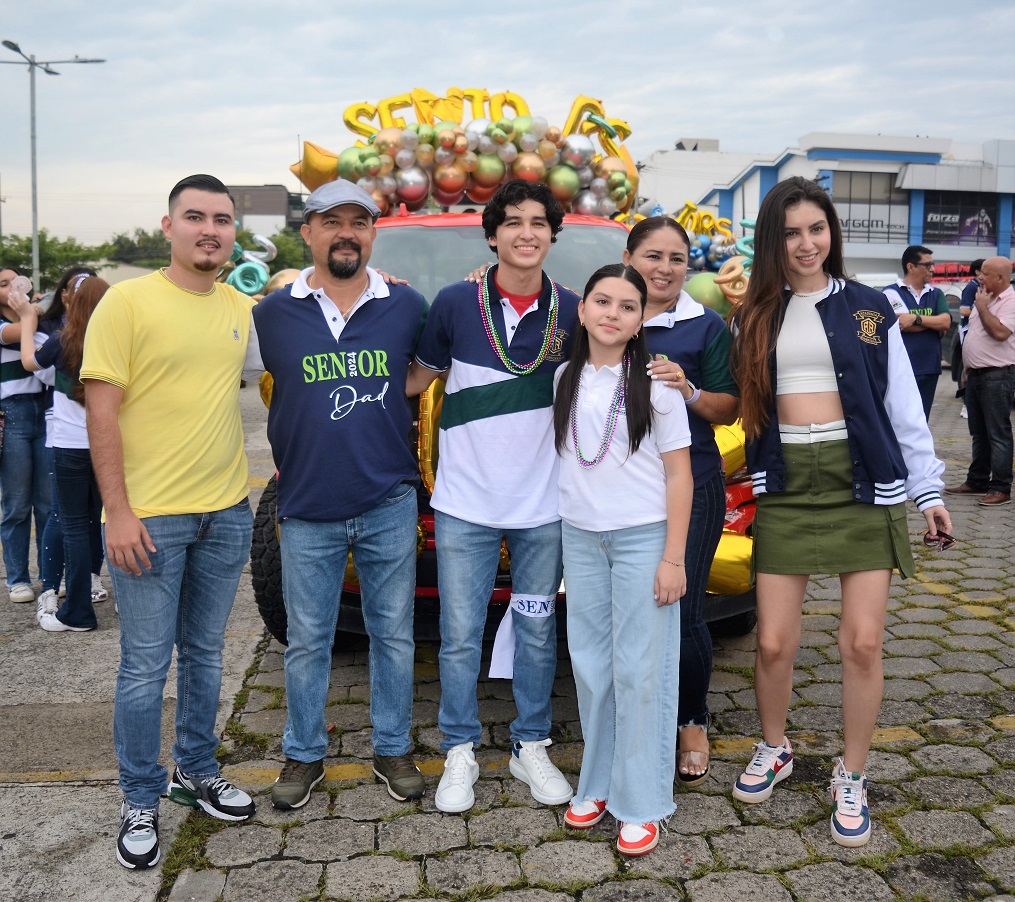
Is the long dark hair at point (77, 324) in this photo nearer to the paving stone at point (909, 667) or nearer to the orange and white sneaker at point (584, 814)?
the orange and white sneaker at point (584, 814)

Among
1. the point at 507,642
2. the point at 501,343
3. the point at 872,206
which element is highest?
the point at 872,206

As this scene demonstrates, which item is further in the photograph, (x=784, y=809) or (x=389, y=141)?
(x=389, y=141)

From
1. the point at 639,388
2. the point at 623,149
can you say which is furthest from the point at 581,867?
the point at 623,149

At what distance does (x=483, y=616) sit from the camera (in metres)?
3.18

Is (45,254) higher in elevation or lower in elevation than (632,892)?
higher

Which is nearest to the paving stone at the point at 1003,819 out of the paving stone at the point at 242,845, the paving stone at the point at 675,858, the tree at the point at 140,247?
the paving stone at the point at 675,858

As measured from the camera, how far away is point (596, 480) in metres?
2.84

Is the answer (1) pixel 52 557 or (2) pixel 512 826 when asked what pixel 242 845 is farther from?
(1) pixel 52 557

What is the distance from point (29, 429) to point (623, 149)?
3.68 metres

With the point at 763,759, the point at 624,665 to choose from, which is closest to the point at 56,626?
the point at 624,665

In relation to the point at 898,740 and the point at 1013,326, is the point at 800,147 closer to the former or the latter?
the point at 1013,326

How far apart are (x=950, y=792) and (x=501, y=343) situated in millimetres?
2057

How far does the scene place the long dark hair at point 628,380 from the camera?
9.07 ft

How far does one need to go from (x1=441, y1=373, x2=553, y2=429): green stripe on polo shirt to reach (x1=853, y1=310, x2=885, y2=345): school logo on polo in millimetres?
963
